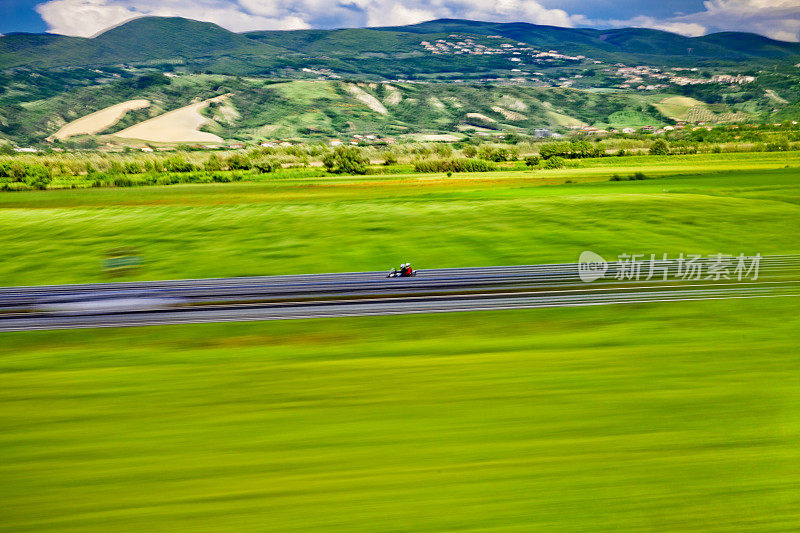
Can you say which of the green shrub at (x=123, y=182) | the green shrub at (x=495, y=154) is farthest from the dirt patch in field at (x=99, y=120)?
the green shrub at (x=495, y=154)

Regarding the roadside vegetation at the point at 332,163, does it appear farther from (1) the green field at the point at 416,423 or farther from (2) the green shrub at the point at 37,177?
(1) the green field at the point at 416,423

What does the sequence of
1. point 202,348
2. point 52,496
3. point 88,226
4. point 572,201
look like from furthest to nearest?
point 572,201
point 88,226
point 202,348
point 52,496

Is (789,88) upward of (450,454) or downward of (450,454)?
upward

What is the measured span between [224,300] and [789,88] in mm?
239938

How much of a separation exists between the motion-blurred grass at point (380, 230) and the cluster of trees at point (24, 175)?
17.4m

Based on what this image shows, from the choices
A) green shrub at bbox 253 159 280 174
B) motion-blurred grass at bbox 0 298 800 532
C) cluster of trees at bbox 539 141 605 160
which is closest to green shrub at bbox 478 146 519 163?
cluster of trees at bbox 539 141 605 160

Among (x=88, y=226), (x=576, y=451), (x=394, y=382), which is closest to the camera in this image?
(x=576, y=451)

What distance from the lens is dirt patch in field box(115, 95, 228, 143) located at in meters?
148

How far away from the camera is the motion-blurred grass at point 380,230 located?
20375 millimetres

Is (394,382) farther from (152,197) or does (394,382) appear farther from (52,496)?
(152,197)

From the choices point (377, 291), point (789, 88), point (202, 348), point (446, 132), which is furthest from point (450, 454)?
point (789, 88)

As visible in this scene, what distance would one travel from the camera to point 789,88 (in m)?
199

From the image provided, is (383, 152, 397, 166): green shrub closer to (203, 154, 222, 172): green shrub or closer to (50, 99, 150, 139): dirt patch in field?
(203, 154, 222, 172): green shrub

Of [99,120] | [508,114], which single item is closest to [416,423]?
[99,120]
